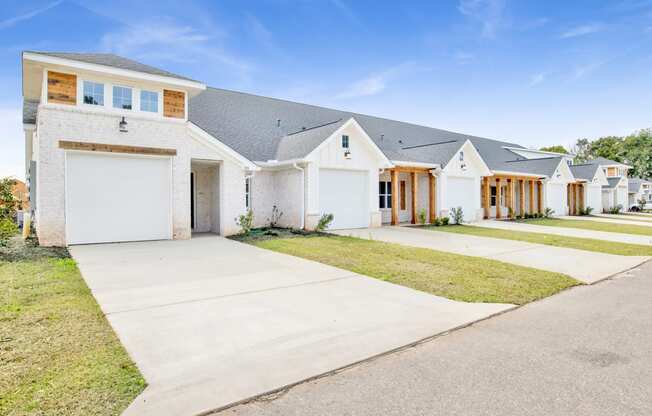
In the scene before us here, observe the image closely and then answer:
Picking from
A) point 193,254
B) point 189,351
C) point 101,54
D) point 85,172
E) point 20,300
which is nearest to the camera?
point 189,351

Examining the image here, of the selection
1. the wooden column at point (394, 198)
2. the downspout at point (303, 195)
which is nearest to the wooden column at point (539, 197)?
the wooden column at point (394, 198)

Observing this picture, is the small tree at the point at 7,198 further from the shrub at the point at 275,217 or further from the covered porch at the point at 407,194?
the covered porch at the point at 407,194

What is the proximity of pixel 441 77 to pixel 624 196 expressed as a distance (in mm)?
31188

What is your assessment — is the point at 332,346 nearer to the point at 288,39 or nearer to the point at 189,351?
the point at 189,351

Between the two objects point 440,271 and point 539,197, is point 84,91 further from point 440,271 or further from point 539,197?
point 539,197

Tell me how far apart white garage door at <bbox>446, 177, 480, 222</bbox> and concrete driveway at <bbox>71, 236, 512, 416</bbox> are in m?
15.3

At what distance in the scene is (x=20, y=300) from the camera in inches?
216

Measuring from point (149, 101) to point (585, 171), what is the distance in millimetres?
36907

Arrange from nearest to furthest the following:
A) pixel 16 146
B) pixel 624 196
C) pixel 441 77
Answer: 1. pixel 16 146
2. pixel 441 77
3. pixel 624 196

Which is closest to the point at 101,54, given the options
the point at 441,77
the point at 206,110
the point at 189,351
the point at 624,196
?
the point at 206,110

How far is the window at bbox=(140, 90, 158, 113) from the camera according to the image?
40.4ft

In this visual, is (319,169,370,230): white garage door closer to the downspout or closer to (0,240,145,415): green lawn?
the downspout

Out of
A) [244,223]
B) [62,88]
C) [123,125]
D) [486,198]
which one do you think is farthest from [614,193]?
[62,88]

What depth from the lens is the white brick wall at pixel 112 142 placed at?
35.6 feet
